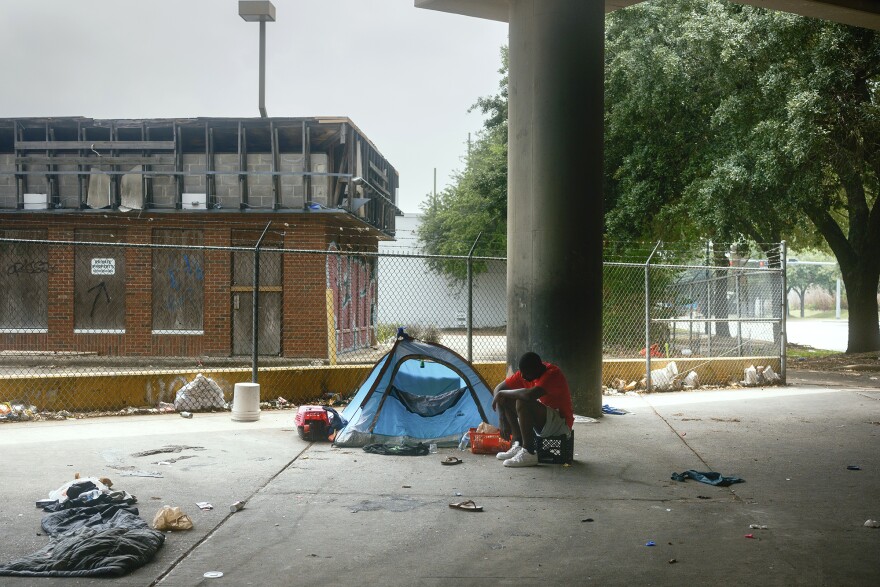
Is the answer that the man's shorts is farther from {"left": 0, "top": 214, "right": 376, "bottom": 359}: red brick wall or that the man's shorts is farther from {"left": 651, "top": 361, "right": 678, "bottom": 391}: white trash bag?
{"left": 0, "top": 214, "right": 376, "bottom": 359}: red brick wall

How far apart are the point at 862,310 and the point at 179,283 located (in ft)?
57.8

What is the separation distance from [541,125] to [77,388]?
7026 mm

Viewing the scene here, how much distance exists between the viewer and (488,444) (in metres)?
8.43

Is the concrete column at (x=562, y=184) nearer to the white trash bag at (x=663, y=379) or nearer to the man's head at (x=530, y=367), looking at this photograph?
the man's head at (x=530, y=367)

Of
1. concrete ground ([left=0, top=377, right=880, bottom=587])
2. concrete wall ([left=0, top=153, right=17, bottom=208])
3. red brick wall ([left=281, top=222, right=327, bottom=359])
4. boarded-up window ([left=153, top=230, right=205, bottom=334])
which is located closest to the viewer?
concrete ground ([left=0, top=377, right=880, bottom=587])

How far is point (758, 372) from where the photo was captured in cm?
1523

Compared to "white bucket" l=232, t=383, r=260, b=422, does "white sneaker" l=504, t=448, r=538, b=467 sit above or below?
below

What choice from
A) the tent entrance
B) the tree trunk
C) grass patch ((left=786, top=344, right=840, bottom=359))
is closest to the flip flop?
the tent entrance

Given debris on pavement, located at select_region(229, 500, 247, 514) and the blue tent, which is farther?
the blue tent

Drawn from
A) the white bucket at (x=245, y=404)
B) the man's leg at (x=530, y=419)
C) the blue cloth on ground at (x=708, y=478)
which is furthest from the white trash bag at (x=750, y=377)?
the white bucket at (x=245, y=404)

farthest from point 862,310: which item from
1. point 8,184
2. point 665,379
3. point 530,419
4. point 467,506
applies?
point 8,184

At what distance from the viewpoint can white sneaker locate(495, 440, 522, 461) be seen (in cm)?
795

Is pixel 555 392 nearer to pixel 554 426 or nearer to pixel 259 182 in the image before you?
pixel 554 426

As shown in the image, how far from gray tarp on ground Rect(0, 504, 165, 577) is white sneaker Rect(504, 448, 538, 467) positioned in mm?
3562
